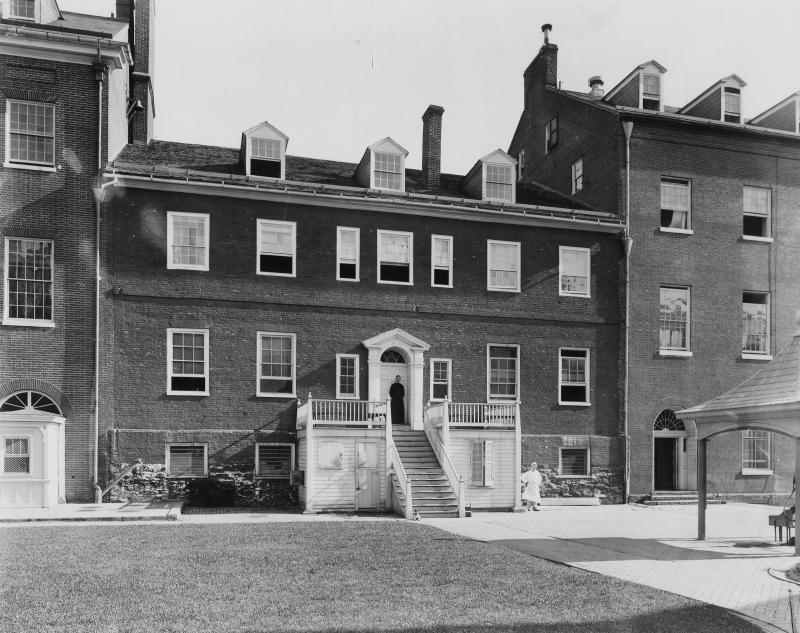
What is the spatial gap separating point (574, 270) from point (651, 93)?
7.78 m

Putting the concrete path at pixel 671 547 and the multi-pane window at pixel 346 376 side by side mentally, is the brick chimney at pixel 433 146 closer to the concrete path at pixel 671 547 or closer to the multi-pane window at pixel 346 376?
the multi-pane window at pixel 346 376

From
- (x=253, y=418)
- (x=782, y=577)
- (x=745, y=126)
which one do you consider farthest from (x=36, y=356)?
(x=745, y=126)

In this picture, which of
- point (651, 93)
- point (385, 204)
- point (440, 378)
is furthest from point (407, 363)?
point (651, 93)

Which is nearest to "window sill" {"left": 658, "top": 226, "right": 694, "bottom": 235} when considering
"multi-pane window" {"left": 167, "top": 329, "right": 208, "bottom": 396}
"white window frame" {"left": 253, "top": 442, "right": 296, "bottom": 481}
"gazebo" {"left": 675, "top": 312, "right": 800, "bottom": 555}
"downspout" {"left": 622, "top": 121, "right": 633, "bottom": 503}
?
"downspout" {"left": 622, "top": 121, "right": 633, "bottom": 503}

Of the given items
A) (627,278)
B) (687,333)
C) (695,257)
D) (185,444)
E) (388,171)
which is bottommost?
(185,444)

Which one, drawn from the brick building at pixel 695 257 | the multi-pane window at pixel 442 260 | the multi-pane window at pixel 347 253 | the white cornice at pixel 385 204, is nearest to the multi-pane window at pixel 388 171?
the white cornice at pixel 385 204

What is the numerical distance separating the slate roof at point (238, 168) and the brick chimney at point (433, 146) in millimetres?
370

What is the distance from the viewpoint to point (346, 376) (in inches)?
1017

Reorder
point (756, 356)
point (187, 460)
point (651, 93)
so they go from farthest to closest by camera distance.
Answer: point (651, 93), point (756, 356), point (187, 460)

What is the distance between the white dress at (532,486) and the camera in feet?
82.1

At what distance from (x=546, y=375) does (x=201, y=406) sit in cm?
1113

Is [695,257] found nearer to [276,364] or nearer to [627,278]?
[627,278]

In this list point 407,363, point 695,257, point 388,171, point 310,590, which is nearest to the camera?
point 310,590

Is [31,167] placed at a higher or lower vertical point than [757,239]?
higher
